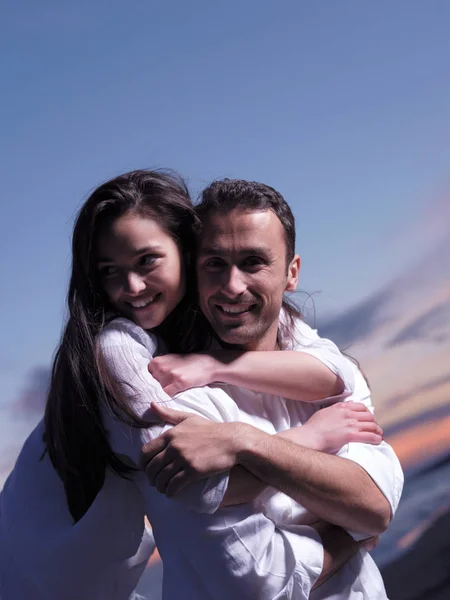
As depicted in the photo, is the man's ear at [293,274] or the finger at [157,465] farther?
the man's ear at [293,274]

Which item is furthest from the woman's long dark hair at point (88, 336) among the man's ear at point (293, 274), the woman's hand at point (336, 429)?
the woman's hand at point (336, 429)

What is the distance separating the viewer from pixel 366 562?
2.25 metres

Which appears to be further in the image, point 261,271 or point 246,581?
point 261,271

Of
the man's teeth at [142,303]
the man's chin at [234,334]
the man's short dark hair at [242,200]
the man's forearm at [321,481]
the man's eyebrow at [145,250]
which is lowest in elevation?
the man's forearm at [321,481]

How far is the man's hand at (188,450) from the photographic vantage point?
1871mm

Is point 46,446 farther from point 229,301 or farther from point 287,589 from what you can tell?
point 287,589

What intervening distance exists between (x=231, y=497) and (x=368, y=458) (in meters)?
0.47

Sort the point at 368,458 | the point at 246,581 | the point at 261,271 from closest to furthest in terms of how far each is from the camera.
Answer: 1. the point at 246,581
2. the point at 368,458
3. the point at 261,271

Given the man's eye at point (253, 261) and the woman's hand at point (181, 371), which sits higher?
the man's eye at point (253, 261)

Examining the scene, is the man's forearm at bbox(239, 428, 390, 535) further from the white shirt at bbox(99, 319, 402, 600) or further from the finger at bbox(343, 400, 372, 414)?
the finger at bbox(343, 400, 372, 414)

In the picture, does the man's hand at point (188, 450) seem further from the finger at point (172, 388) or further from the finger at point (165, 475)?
the finger at point (172, 388)

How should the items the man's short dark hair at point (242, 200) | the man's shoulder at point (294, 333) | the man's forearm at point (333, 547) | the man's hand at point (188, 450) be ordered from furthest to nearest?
the man's shoulder at point (294, 333), the man's short dark hair at point (242, 200), the man's forearm at point (333, 547), the man's hand at point (188, 450)

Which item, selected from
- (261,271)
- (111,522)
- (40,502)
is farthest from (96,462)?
(261,271)

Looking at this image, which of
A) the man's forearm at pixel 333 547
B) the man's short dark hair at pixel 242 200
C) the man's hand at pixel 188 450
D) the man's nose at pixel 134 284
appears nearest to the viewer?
the man's hand at pixel 188 450
